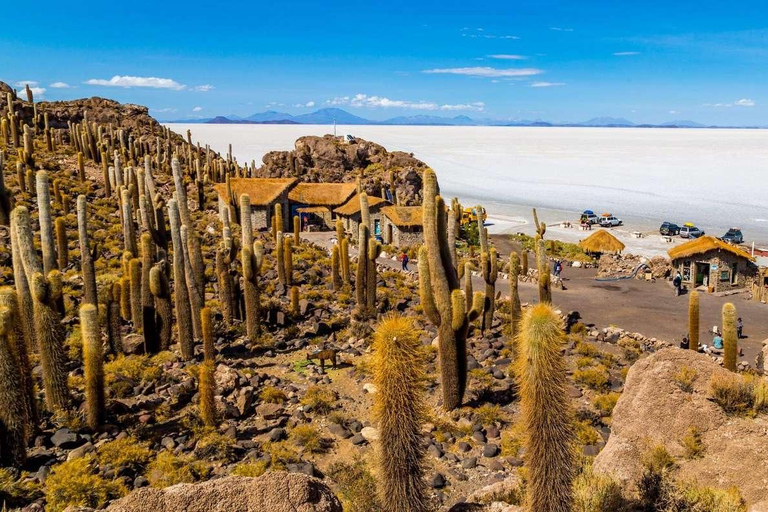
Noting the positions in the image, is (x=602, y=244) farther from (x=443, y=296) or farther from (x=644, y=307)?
(x=443, y=296)

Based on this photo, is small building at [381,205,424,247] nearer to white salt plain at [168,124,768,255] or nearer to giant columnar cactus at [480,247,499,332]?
white salt plain at [168,124,768,255]

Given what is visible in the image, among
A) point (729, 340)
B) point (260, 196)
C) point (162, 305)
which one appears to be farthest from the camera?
point (260, 196)

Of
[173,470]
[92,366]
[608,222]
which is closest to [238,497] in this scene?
[173,470]

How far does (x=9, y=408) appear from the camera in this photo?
10.8 m

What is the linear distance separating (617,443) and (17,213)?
44.3 ft

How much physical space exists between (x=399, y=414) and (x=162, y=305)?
11580 millimetres

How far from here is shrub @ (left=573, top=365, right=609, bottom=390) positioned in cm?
1570

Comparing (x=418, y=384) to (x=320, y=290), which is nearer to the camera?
(x=418, y=384)

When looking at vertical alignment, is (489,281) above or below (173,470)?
above

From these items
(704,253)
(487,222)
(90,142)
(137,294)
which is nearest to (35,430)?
(137,294)

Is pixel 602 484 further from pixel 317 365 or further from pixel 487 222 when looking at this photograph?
pixel 487 222

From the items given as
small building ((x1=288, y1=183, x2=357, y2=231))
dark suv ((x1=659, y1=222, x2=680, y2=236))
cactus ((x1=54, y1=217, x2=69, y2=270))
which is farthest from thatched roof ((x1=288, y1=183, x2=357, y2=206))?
dark suv ((x1=659, y1=222, x2=680, y2=236))

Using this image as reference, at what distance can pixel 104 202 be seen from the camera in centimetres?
3400

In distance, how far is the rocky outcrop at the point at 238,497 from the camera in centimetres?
671
